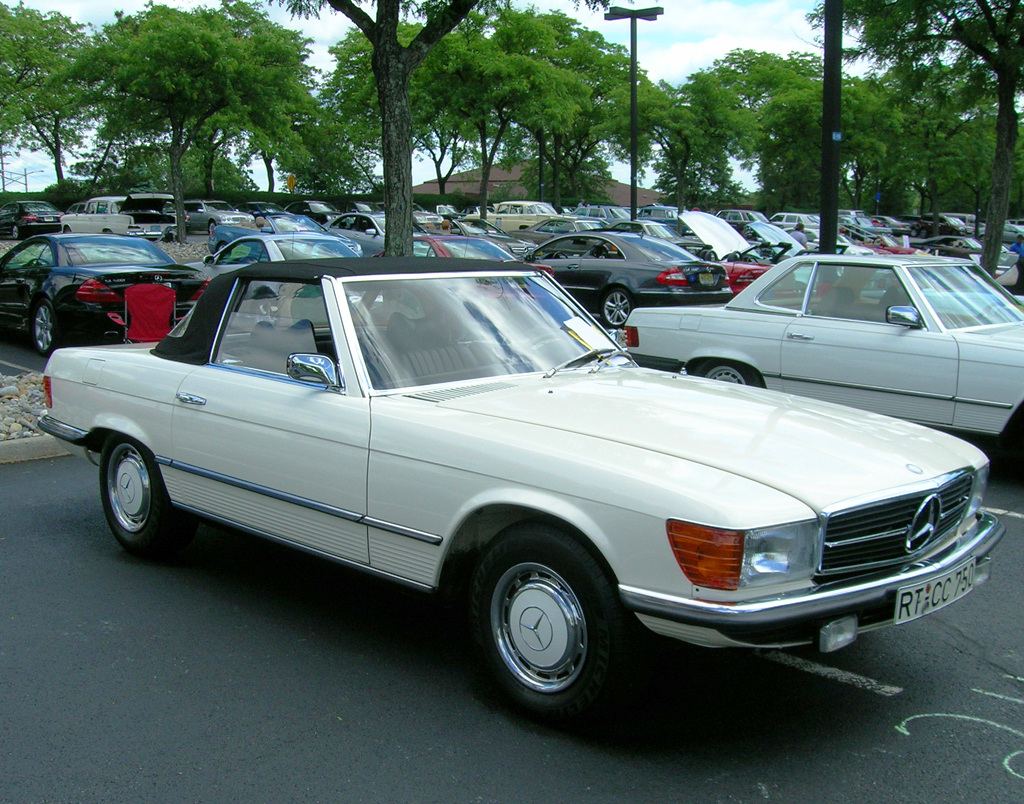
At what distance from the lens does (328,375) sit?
3918mm

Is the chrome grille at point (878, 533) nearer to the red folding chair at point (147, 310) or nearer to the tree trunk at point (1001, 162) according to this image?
the red folding chair at point (147, 310)

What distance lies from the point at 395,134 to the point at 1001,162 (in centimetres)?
999

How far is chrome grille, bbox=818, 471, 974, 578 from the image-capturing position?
3018 mm

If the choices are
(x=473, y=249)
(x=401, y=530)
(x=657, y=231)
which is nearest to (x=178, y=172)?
(x=657, y=231)

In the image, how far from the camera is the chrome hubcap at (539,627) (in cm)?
319

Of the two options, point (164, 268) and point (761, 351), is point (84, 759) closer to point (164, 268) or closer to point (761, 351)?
point (761, 351)

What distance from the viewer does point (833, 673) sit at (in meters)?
3.81

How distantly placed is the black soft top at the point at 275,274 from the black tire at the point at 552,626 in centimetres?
154

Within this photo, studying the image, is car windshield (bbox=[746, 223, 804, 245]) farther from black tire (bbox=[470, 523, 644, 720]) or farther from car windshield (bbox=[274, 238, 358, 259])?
black tire (bbox=[470, 523, 644, 720])

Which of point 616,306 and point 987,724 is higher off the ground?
point 616,306

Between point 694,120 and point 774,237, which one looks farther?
point 694,120

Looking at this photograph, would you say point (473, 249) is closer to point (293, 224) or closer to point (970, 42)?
point (970, 42)

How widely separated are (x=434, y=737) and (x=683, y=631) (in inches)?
37.9

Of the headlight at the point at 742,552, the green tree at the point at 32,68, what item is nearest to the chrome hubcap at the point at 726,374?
the headlight at the point at 742,552
